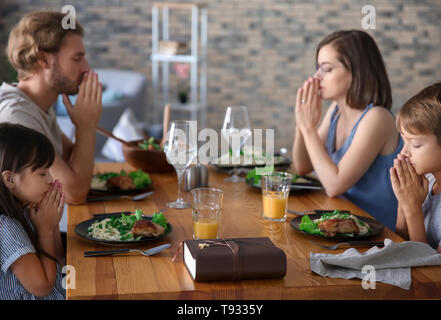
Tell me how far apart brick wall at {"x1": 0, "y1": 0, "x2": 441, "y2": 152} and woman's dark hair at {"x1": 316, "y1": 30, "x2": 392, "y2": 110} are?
422 centimetres

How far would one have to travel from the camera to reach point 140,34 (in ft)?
20.5

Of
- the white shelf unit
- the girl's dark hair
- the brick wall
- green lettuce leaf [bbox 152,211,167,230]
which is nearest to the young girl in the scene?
the girl's dark hair

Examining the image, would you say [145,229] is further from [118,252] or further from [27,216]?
[27,216]

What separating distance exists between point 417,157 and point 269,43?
4.99m

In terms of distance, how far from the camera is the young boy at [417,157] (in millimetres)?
1611

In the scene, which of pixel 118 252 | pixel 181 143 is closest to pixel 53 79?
Result: pixel 181 143

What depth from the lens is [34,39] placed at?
220 cm

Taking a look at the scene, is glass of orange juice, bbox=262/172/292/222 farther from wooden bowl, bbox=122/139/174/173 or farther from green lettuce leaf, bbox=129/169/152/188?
wooden bowl, bbox=122/139/174/173

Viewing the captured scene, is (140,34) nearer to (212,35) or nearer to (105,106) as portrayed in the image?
(212,35)

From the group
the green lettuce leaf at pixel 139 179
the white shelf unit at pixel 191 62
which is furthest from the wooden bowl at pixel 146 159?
the white shelf unit at pixel 191 62

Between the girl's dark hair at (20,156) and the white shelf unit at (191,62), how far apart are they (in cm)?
431

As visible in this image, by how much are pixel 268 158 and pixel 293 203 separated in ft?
1.94

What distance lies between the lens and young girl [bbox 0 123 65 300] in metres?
1.43

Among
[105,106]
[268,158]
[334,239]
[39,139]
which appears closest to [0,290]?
[39,139]
